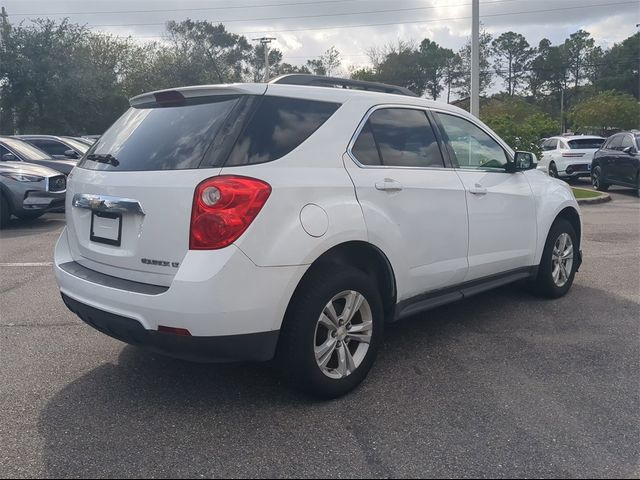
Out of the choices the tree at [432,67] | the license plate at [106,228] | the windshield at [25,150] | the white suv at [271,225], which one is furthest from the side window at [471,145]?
the tree at [432,67]

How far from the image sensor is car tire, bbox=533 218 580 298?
17.6 ft

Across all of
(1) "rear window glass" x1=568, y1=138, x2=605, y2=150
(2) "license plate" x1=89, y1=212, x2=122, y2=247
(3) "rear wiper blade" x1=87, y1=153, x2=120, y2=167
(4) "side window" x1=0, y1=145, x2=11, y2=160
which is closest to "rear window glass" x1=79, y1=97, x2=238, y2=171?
(3) "rear wiper blade" x1=87, y1=153, x2=120, y2=167

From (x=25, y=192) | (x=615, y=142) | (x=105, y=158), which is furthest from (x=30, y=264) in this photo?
(x=615, y=142)

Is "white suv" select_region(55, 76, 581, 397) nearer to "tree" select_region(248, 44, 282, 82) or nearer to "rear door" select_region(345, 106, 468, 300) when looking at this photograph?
"rear door" select_region(345, 106, 468, 300)

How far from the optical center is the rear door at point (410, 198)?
12.0 feet

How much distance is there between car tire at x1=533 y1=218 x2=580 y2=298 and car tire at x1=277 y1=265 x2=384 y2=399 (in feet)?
7.64

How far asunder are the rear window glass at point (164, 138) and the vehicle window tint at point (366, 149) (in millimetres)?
822

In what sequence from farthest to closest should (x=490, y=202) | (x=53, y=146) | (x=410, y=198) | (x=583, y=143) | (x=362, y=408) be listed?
(x=583, y=143)
(x=53, y=146)
(x=490, y=202)
(x=410, y=198)
(x=362, y=408)

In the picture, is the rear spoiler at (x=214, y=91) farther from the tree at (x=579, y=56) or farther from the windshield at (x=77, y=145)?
the tree at (x=579, y=56)

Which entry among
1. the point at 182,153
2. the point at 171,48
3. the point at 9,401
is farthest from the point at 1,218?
the point at 171,48

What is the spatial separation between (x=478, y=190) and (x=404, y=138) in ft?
2.67

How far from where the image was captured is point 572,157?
18.5m

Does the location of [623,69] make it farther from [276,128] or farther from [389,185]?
[276,128]

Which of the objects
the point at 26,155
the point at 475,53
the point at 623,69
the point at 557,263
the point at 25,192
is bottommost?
the point at 557,263
